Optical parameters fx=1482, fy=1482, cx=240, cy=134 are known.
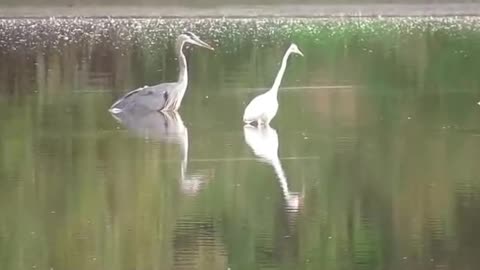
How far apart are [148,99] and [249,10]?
20838 mm

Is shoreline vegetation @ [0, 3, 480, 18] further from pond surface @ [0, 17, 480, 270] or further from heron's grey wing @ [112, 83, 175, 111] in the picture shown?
heron's grey wing @ [112, 83, 175, 111]

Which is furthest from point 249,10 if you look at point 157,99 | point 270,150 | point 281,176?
point 281,176

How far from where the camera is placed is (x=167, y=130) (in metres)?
17.7

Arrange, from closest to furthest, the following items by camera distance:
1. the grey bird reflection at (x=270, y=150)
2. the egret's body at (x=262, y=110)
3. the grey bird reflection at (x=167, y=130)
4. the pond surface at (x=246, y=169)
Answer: the pond surface at (x=246, y=169)
the grey bird reflection at (x=270, y=150)
the grey bird reflection at (x=167, y=130)
the egret's body at (x=262, y=110)

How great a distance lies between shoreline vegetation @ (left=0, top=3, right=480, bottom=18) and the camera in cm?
3962

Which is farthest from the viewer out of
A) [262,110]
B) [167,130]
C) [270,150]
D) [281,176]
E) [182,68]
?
[182,68]

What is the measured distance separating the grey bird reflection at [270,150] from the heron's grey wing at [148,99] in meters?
2.29

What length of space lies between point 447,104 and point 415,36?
12.7m

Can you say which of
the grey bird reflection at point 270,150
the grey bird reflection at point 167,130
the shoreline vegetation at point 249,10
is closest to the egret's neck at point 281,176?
the grey bird reflection at point 270,150

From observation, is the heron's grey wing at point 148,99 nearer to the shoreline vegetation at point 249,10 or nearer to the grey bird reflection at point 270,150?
the grey bird reflection at point 270,150

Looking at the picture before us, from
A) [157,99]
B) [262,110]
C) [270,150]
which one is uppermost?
[157,99]

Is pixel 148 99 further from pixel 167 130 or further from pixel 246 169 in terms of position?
pixel 246 169

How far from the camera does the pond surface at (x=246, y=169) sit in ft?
35.6

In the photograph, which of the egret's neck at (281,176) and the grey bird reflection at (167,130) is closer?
the egret's neck at (281,176)
